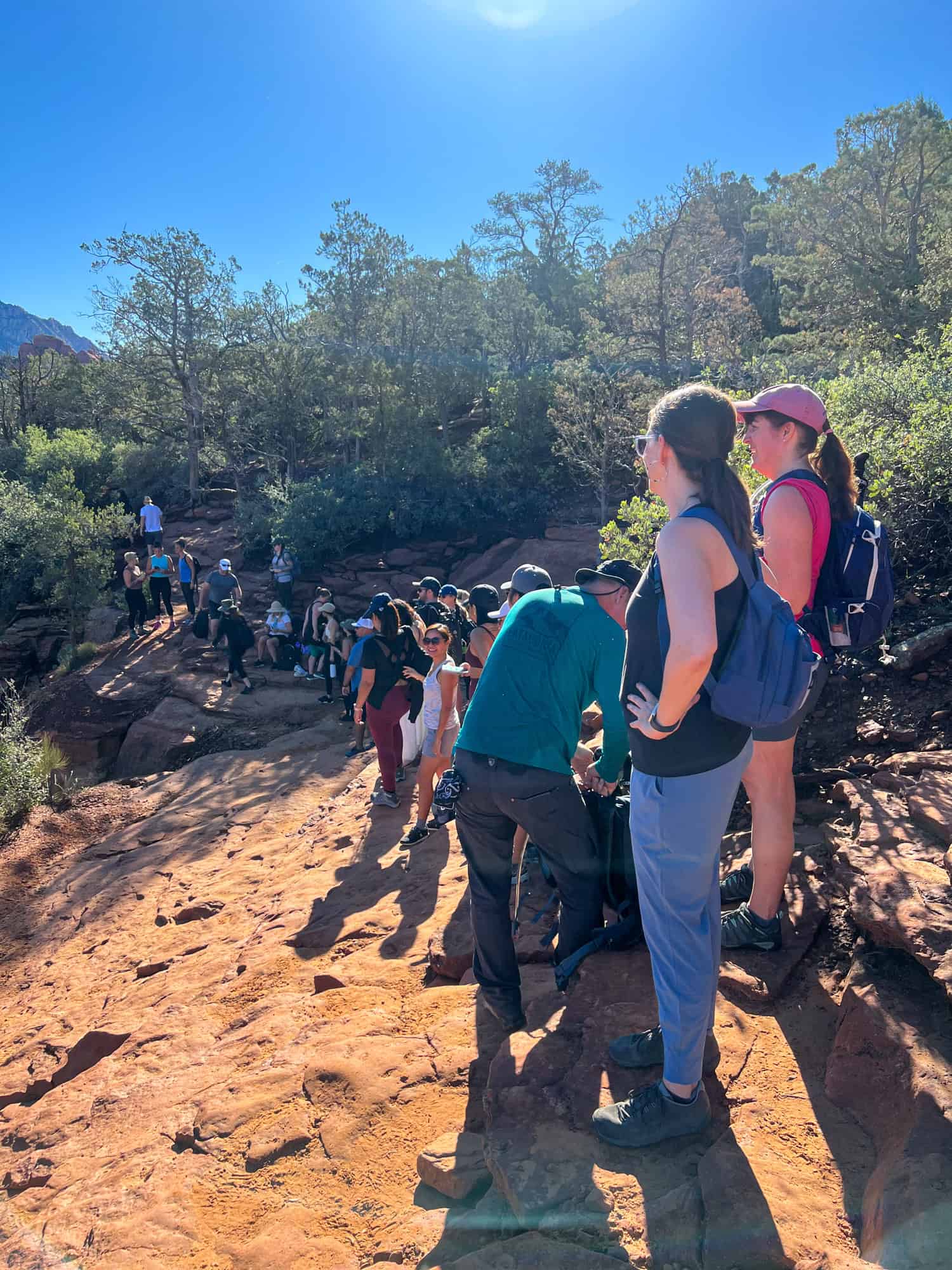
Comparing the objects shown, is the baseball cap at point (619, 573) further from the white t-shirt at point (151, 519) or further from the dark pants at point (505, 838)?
the white t-shirt at point (151, 519)

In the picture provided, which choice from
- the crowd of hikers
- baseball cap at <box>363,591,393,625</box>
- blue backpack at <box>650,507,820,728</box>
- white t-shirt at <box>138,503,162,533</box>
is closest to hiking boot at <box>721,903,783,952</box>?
the crowd of hikers

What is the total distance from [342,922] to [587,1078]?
252 centimetres

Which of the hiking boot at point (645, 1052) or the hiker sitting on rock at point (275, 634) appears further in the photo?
the hiker sitting on rock at point (275, 634)

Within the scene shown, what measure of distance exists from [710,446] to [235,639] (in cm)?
1068

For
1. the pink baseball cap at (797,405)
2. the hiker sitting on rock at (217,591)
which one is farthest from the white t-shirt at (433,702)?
the hiker sitting on rock at (217,591)

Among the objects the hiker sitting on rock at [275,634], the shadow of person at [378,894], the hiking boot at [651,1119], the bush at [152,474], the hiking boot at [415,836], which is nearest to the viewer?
the hiking boot at [651,1119]

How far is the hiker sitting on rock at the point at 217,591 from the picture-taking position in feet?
42.6

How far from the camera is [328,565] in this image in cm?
1742

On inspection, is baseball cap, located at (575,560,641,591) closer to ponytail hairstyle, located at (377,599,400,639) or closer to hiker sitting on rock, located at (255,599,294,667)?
ponytail hairstyle, located at (377,599,400,639)

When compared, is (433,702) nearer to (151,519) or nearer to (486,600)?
(486,600)

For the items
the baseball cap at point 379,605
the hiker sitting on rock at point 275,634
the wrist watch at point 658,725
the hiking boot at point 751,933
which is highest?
the baseball cap at point 379,605

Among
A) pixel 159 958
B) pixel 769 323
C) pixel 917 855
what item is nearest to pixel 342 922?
pixel 159 958

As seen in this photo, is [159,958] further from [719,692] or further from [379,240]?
[379,240]

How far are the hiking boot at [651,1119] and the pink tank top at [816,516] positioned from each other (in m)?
1.45
